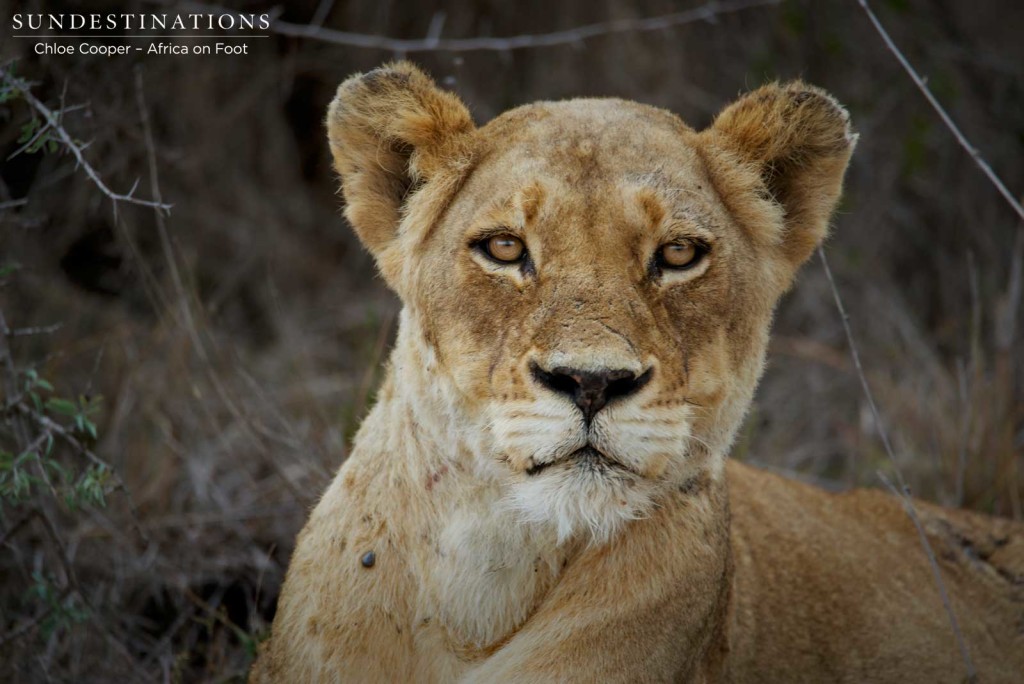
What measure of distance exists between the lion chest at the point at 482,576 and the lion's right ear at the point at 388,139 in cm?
94

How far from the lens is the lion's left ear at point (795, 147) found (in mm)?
3465

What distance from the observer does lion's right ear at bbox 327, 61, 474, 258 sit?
11.2 ft

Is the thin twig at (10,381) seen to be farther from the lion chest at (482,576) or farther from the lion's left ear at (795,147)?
the lion's left ear at (795,147)

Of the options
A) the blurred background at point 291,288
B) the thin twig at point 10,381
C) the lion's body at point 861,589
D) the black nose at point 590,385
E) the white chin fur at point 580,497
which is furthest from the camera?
the blurred background at point 291,288

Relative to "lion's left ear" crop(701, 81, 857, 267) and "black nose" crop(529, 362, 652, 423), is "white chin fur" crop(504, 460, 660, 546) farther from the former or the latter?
"lion's left ear" crop(701, 81, 857, 267)

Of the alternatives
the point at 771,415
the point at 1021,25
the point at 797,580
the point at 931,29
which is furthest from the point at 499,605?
the point at 1021,25

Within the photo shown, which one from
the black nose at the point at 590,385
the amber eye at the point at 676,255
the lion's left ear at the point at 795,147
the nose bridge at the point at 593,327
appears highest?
the lion's left ear at the point at 795,147

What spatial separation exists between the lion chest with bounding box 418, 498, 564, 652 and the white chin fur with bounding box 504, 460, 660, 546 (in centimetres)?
15

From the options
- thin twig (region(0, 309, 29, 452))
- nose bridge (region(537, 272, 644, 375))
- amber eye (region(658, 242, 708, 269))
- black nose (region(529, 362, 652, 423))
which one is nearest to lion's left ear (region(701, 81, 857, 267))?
amber eye (region(658, 242, 708, 269))

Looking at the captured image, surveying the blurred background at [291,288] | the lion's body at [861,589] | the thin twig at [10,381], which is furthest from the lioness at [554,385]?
the thin twig at [10,381]

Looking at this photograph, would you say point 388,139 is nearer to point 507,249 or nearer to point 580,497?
point 507,249

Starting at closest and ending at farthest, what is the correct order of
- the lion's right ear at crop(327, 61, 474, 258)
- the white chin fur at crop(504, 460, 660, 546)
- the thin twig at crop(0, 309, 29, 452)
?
the white chin fur at crop(504, 460, 660, 546) → the lion's right ear at crop(327, 61, 474, 258) → the thin twig at crop(0, 309, 29, 452)

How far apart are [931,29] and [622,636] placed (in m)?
7.48

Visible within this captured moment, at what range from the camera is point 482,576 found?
3.13 metres
